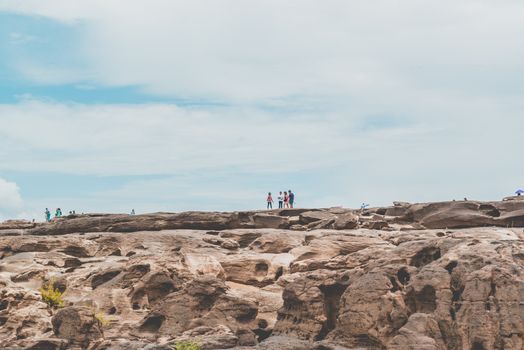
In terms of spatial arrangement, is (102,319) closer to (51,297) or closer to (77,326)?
(77,326)

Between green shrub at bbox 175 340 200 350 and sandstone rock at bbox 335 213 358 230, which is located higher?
sandstone rock at bbox 335 213 358 230

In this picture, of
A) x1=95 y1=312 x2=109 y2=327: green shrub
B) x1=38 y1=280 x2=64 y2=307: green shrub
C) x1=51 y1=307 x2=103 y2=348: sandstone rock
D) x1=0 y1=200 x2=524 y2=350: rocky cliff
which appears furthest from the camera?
x1=38 y1=280 x2=64 y2=307: green shrub

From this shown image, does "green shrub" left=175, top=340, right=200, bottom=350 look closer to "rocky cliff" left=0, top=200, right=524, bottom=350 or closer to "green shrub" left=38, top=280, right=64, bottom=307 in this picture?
"rocky cliff" left=0, top=200, right=524, bottom=350

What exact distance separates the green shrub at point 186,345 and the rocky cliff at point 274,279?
315 millimetres

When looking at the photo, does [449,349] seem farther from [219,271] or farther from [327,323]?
[219,271]

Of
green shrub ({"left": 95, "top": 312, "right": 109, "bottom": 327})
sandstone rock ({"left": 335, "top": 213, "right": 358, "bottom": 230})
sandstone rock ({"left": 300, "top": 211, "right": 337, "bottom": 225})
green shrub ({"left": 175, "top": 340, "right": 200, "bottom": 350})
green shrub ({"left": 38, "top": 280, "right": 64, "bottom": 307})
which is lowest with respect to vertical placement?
green shrub ({"left": 175, "top": 340, "right": 200, "bottom": 350})

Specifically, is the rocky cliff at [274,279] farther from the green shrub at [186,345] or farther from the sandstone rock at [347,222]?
the green shrub at [186,345]

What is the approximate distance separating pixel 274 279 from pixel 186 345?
8896 mm

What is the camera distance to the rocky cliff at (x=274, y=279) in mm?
22922

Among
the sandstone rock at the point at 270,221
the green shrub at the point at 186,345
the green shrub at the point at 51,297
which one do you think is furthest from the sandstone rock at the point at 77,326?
the sandstone rock at the point at 270,221

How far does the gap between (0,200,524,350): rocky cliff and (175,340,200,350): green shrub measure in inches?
12.4

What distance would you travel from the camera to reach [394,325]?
23.9 metres

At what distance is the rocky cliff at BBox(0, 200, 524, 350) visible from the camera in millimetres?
22922

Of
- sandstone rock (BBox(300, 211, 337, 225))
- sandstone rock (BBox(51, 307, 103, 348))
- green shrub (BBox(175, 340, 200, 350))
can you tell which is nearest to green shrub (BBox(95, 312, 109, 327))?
sandstone rock (BBox(51, 307, 103, 348))
